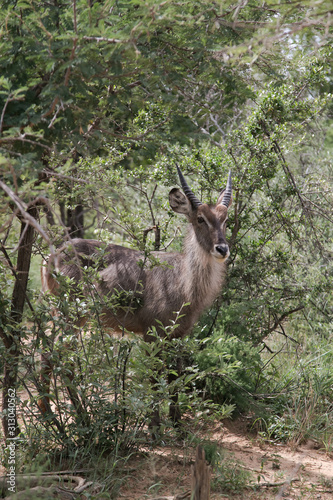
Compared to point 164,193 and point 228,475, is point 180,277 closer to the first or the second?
point 228,475

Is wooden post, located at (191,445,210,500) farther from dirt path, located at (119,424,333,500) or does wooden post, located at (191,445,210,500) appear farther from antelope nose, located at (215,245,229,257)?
antelope nose, located at (215,245,229,257)

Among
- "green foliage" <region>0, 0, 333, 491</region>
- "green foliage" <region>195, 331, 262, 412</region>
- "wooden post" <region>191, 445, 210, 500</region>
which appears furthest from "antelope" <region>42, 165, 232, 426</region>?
"wooden post" <region>191, 445, 210, 500</region>

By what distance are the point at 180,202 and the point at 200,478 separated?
2.89m

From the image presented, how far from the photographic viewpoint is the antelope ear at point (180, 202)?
5.47 m

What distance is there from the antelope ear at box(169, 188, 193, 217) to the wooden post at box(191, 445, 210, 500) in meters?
2.69

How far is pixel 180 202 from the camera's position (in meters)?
5.54

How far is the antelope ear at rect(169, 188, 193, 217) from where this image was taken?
5.47 metres

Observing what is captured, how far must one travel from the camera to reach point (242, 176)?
609cm

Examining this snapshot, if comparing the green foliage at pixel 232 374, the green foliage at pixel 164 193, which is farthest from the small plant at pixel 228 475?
the green foliage at pixel 232 374

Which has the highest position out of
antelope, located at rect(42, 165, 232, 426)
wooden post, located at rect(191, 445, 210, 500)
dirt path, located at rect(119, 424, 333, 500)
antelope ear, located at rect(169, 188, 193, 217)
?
antelope ear, located at rect(169, 188, 193, 217)

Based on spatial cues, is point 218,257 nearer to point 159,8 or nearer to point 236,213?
point 236,213

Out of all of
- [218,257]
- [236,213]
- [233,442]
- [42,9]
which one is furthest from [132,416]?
[42,9]

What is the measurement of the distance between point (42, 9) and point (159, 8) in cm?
86

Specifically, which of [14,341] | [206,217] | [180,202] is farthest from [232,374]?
[14,341]
